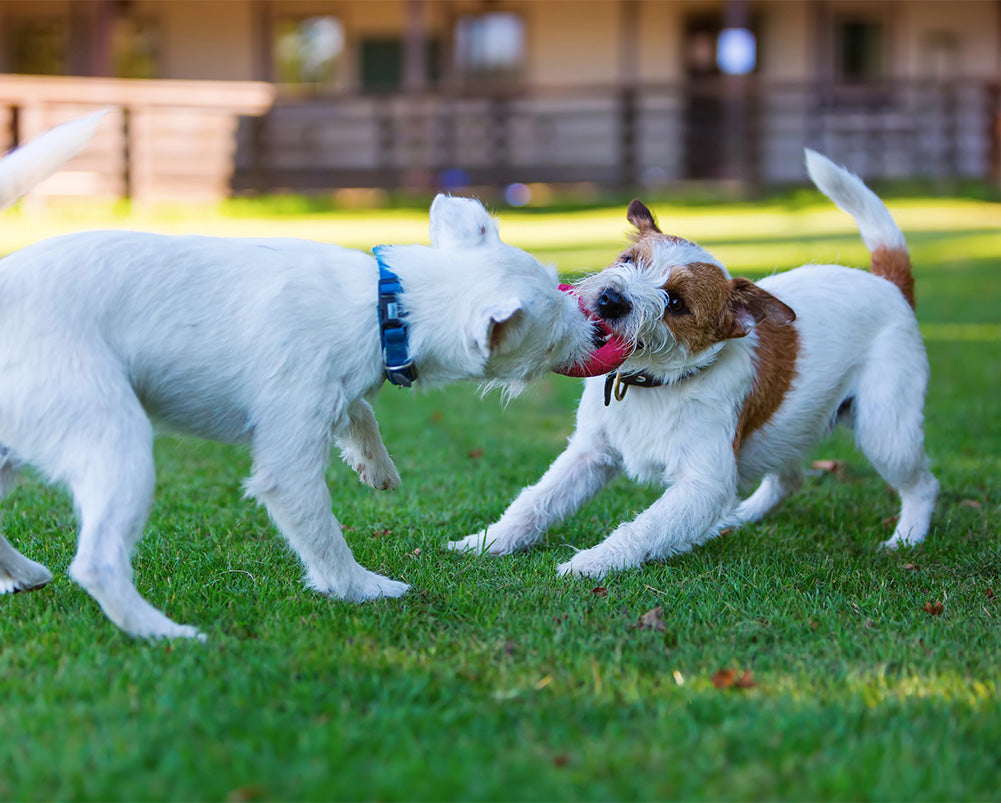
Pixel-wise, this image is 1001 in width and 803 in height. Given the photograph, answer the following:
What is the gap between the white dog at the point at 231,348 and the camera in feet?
10.8

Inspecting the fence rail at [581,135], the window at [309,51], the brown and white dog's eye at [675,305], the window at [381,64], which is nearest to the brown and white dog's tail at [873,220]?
the brown and white dog's eye at [675,305]

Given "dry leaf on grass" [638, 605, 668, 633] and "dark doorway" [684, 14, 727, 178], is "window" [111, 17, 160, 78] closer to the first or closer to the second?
"dark doorway" [684, 14, 727, 178]

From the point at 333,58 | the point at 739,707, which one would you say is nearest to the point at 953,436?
the point at 739,707

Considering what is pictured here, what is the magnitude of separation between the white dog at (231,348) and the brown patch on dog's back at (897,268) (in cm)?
224

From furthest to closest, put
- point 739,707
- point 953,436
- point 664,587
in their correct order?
point 953,436 < point 664,587 < point 739,707

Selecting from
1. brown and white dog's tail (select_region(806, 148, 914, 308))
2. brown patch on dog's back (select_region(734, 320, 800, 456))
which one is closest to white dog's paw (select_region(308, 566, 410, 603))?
brown patch on dog's back (select_region(734, 320, 800, 456))

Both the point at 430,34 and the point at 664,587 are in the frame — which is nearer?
the point at 664,587

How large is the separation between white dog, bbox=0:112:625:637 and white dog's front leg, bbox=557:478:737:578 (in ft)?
2.78

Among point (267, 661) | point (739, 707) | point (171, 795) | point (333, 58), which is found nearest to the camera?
point (171, 795)

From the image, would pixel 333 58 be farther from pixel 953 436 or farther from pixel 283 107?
pixel 953 436

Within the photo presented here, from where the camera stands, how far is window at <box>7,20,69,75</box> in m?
26.3

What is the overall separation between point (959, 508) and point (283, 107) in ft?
65.1

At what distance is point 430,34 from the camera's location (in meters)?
27.2

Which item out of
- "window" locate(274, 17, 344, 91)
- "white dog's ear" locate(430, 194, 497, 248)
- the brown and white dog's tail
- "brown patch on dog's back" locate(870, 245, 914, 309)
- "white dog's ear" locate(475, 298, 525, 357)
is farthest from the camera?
"window" locate(274, 17, 344, 91)
